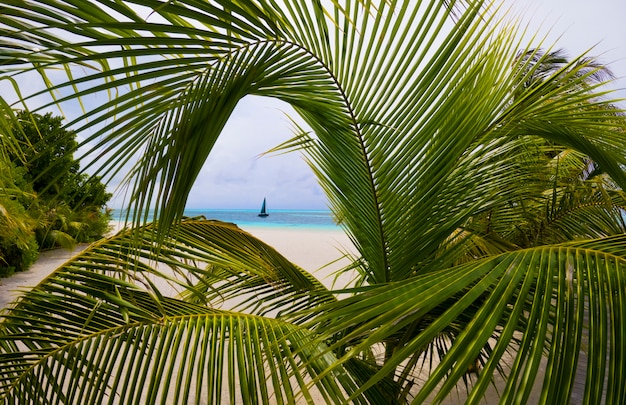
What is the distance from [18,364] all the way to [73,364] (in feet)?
0.53

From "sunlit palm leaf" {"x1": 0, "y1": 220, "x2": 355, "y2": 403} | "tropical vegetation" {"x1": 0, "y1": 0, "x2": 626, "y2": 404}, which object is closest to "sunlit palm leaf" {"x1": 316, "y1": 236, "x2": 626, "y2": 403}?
"tropical vegetation" {"x1": 0, "y1": 0, "x2": 626, "y2": 404}

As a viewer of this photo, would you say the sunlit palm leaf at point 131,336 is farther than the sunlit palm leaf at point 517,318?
Yes

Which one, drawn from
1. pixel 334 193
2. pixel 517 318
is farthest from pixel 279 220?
pixel 517 318

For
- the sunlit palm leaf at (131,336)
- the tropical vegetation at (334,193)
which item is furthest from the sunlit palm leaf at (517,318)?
the sunlit palm leaf at (131,336)

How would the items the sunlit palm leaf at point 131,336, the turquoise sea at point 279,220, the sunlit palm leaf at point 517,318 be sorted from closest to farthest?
the sunlit palm leaf at point 517,318 < the sunlit palm leaf at point 131,336 < the turquoise sea at point 279,220

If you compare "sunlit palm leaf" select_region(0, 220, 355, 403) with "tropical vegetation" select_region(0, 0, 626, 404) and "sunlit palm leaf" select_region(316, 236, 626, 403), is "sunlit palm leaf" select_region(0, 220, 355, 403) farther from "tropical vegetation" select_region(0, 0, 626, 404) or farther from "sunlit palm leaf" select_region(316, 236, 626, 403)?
"sunlit palm leaf" select_region(316, 236, 626, 403)

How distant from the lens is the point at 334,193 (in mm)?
1580

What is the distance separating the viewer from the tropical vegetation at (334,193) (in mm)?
564

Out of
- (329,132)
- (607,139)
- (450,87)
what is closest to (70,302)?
(329,132)

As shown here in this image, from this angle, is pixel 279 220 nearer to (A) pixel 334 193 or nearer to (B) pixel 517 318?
(A) pixel 334 193

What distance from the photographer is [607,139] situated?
1.55m

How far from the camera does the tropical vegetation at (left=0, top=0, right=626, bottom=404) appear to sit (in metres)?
0.56

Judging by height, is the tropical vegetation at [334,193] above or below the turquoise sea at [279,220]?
below

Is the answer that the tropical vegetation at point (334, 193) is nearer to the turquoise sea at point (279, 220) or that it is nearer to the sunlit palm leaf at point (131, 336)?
the sunlit palm leaf at point (131, 336)
